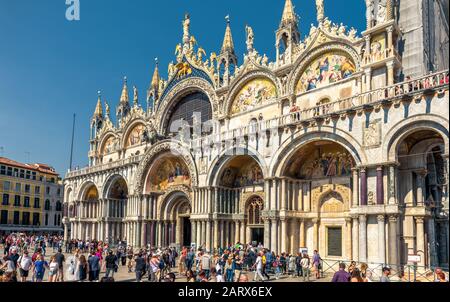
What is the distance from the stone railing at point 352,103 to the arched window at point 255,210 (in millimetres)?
4515

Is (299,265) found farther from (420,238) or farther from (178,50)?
(178,50)

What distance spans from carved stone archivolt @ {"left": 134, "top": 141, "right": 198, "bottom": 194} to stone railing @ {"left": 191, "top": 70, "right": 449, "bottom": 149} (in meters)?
2.47

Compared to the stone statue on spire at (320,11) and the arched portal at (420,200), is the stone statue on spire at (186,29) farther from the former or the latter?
the arched portal at (420,200)

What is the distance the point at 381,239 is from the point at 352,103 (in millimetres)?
6672

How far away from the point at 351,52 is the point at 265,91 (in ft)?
22.3

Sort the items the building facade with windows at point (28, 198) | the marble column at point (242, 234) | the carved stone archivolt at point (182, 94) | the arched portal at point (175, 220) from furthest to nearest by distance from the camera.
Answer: the building facade with windows at point (28, 198) < the arched portal at point (175, 220) < the carved stone archivolt at point (182, 94) < the marble column at point (242, 234)

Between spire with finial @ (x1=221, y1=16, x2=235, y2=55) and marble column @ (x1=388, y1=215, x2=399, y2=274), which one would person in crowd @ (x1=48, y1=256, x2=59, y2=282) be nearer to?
marble column @ (x1=388, y1=215, x2=399, y2=274)

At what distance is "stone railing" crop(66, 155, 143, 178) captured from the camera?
3535 centimetres

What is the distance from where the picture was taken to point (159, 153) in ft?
106

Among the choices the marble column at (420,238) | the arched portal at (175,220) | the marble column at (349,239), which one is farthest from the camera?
the arched portal at (175,220)

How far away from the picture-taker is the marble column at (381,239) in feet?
57.0

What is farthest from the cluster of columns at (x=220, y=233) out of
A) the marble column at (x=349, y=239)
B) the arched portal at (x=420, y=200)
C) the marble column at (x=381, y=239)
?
the arched portal at (x=420, y=200)

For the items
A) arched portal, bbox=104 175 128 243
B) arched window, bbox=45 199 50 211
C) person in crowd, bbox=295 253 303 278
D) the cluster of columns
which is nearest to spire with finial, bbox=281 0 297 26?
the cluster of columns
